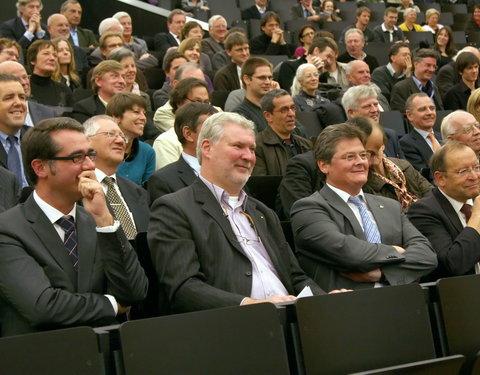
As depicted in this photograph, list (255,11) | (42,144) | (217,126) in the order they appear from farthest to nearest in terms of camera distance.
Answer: (255,11) < (217,126) < (42,144)

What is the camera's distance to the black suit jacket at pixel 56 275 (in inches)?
99.0

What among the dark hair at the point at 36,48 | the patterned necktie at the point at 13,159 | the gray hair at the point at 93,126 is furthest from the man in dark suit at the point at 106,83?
the gray hair at the point at 93,126

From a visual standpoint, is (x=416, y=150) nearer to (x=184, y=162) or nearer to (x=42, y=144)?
(x=184, y=162)

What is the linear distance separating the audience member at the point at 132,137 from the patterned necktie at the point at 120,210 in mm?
640

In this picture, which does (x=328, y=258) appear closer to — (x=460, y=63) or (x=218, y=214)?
(x=218, y=214)

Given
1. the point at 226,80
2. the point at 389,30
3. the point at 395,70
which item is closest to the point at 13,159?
the point at 226,80

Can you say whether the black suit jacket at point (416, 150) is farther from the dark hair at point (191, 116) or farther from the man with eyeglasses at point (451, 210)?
the dark hair at point (191, 116)

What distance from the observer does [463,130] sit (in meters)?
A: 4.91

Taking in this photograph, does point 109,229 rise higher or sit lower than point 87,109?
lower

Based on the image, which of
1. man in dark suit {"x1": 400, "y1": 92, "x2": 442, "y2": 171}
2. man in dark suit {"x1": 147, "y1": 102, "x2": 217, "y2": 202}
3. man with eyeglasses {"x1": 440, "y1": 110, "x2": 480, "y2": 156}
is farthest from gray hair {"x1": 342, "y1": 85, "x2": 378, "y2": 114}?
man in dark suit {"x1": 147, "y1": 102, "x2": 217, "y2": 202}

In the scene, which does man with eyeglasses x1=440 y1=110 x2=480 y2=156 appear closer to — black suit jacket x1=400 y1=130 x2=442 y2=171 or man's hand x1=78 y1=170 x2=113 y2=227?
black suit jacket x1=400 y1=130 x2=442 y2=171

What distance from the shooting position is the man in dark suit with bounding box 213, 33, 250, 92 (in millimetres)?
7074

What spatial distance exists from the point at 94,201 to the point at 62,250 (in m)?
0.18

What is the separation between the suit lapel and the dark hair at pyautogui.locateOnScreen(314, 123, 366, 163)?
1.27 metres
